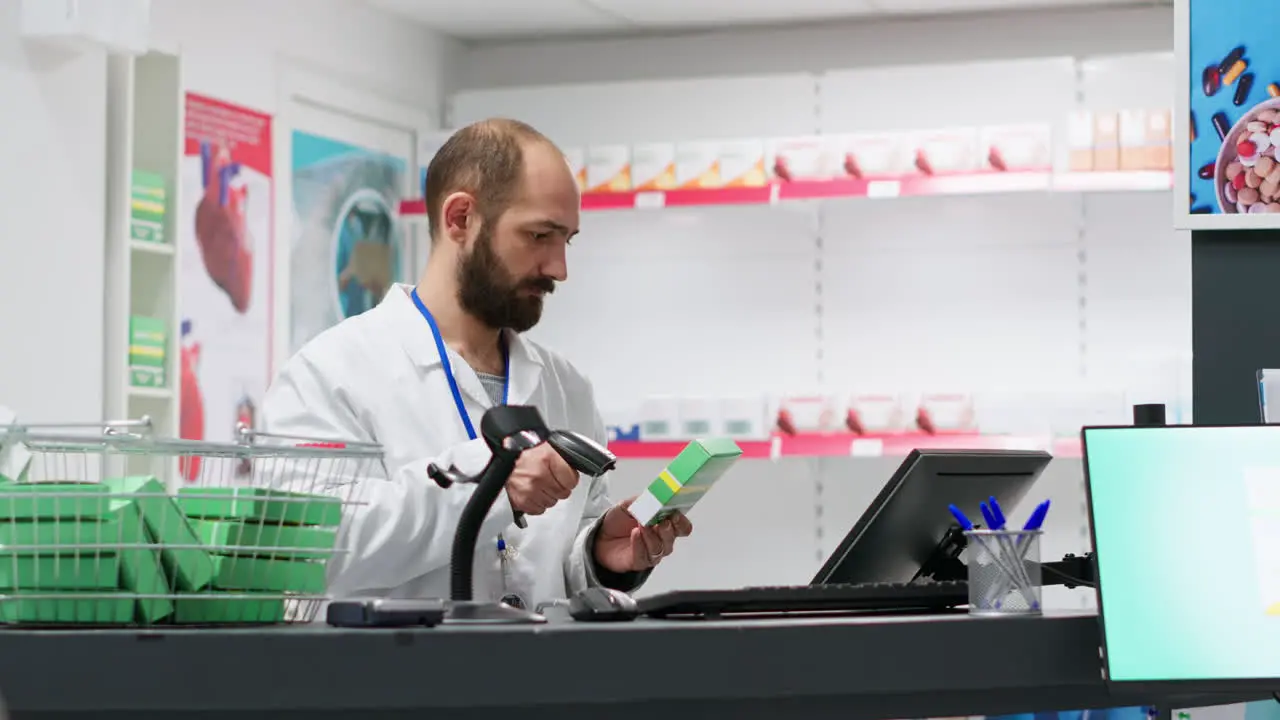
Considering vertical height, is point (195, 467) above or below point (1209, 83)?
below

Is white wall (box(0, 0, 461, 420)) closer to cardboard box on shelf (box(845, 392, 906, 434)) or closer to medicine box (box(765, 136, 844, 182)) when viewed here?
medicine box (box(765, 136, 844, 182))

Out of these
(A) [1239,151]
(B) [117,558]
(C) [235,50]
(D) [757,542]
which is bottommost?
(D) [757,542]

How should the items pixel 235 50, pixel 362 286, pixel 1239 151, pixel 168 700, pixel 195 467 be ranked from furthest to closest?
pixel 362 286 < pixel 235 50 < pixel 195 467 < pixel 1239 151 < pixel 168 700

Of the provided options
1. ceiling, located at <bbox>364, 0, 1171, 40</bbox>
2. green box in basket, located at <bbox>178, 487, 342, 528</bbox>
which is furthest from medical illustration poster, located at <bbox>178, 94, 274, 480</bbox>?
green box in basket, located at <bbox>178, 487, 342, 528</bbox>

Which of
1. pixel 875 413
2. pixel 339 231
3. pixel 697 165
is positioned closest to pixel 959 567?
pixel 875 413

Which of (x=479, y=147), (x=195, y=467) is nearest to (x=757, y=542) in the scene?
(x=195, y=467)

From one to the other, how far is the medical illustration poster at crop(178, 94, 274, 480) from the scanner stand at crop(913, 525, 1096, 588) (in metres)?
3.05

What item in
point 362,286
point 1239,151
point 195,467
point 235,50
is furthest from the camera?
point 362,286

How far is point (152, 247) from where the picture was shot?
4480 millimetres

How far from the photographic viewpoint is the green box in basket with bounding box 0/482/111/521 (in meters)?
1.55

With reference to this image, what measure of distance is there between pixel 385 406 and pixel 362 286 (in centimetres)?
337

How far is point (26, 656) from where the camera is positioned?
4.92 ft

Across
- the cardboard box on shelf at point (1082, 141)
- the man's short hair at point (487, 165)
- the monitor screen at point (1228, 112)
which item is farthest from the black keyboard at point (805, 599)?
the cardboard box on shelf at point (1082, 141)

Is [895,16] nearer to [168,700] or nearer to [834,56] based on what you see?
[834,56]
